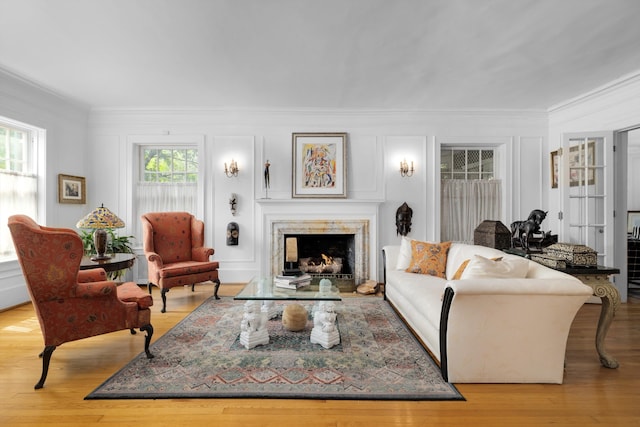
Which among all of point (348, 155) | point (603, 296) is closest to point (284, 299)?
point (603, 296)

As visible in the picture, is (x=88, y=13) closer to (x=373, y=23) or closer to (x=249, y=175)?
(x=373, y=23)

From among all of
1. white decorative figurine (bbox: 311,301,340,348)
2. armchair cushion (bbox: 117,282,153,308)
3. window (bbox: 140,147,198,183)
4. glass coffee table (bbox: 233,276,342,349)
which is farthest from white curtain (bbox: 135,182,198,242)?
white decorative figurine (bbox: 311,301,340,348)

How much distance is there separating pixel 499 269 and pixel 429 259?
1224mm

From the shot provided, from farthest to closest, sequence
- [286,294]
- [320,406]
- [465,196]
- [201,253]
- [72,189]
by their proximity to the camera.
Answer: [465,196] → [72,189] → [201,253] → [286,294] → [320,406]

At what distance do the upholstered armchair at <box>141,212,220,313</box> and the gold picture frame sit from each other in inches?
51.1

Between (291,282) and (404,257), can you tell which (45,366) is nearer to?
(291,282)

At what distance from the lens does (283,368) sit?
2283 millimetres

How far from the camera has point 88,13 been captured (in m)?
2.45

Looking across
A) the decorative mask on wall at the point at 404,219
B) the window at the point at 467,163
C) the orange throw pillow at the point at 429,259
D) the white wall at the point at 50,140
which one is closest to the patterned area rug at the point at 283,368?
the orange throw pillow at the point at 429,259

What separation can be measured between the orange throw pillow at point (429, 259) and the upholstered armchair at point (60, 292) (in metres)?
2.73

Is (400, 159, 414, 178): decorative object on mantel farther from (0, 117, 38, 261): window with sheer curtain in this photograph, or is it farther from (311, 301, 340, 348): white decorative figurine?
(0, 117, 38, 261): window with sheer curtain

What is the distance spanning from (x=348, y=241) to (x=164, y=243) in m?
2.67

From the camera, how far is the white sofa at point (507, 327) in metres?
1.98

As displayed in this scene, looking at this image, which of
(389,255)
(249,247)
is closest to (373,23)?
(389,255)
